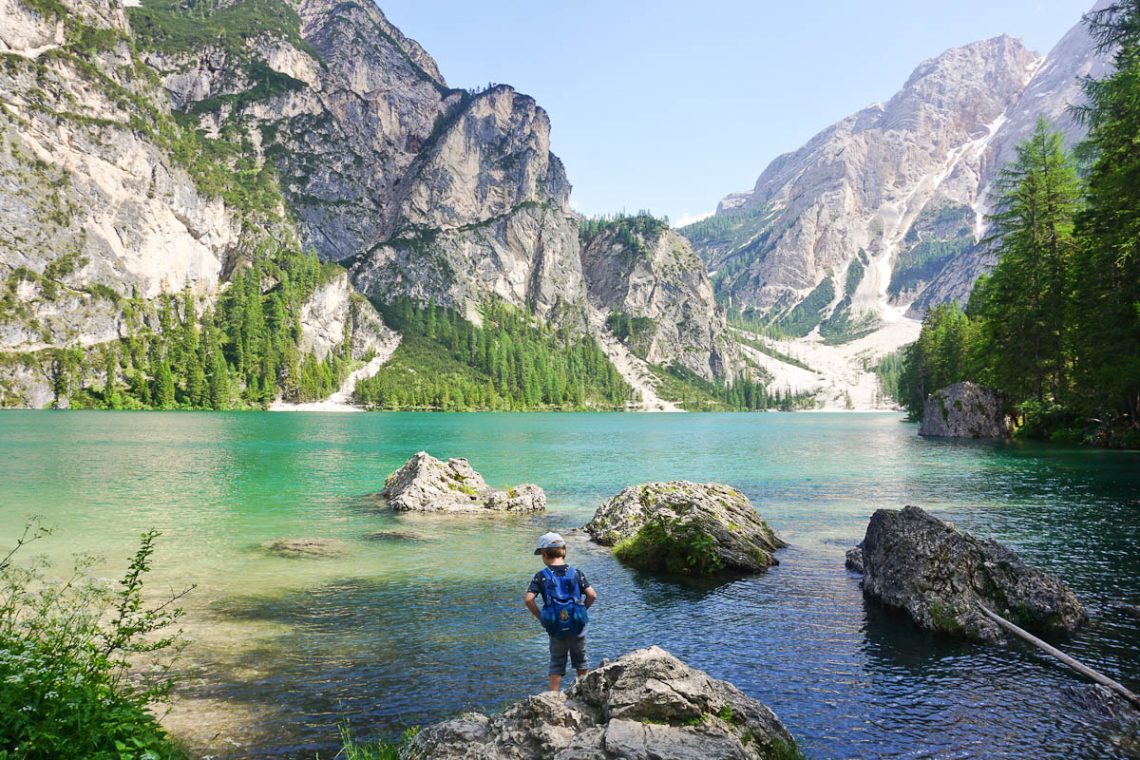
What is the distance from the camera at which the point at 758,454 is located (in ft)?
243

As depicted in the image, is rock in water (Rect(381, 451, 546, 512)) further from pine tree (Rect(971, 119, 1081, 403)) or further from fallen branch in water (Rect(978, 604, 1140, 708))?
pine tree (Rect(971, 119, 1081, 403))

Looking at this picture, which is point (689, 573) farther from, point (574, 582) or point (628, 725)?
point (628, 725)

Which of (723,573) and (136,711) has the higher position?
(136,711)

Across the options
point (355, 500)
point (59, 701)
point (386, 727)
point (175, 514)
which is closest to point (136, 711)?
point (59, 701)

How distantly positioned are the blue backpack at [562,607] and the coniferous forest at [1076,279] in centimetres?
3235

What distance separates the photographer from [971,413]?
84.2 meters

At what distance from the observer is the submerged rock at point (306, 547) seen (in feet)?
82.1

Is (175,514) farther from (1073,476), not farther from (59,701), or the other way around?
(1073,476)

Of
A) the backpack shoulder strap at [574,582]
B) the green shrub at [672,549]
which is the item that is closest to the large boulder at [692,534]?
the green shrub at [672,549]

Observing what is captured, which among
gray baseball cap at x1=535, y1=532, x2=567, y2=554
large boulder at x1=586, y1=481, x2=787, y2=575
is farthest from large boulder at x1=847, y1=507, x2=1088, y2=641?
gray baseball cap at x1=535, y1=532, x2=567, y2=554

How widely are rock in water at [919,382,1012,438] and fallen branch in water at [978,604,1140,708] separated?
263ft

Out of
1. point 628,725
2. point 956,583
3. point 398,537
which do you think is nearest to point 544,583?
point 628,725

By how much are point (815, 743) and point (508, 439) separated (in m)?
89.6

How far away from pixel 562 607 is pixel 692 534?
13193 millimetres
